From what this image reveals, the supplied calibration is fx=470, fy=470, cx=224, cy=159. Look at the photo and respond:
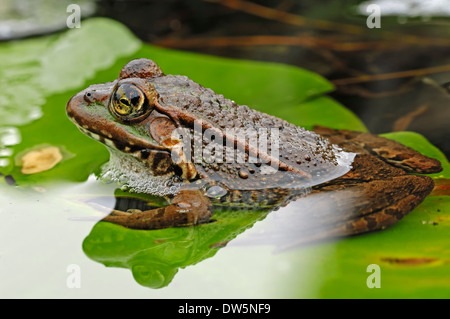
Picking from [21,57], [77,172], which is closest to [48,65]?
[21,57]

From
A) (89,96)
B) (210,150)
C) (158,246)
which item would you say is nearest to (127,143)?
(89,96)

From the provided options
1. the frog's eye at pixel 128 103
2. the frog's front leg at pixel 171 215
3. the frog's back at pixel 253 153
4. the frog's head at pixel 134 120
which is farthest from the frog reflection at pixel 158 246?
the frog's eye at pixel 128 103

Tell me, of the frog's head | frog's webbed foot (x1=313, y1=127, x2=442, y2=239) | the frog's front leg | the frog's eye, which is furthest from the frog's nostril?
frog's webbed foot (x1=313, y1=127, x2=442, y2=239)

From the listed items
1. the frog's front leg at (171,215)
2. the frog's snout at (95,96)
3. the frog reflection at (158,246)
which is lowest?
the frog reflection at (158,246)

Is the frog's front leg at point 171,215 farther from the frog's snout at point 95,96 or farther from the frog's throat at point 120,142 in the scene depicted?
the frog's snout at point 95,96

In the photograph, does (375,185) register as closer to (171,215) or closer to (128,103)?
(171,215)

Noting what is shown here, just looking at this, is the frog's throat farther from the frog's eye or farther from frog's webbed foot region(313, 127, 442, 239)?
frog's webbed foot region(313, 127, 442, 239)

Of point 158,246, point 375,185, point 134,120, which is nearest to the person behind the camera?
point 158,246
